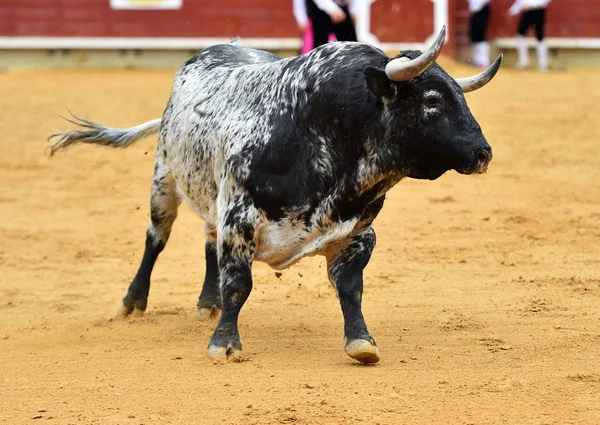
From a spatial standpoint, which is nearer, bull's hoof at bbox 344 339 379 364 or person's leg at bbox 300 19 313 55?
bull's hoof at bbox 344 339 379 364

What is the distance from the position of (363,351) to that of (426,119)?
2.81 feet

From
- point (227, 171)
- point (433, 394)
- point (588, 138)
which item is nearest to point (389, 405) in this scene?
point (433, 394)

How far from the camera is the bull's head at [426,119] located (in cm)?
413

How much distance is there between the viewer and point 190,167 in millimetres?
5121

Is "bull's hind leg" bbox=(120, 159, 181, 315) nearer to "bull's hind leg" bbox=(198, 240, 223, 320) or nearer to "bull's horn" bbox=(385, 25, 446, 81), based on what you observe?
"bull's hind leg" bbox=(198, 240, 223, 320)

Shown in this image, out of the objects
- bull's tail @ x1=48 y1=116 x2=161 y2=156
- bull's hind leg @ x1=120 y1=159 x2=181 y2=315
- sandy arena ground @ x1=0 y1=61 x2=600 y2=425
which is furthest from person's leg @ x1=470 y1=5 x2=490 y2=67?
bull's hind leg @ x1=120 y1=159 x2=181 y2=315

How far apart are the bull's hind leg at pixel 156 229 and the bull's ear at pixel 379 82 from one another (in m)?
1.60

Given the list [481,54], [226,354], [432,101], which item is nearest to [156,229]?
[226,354]

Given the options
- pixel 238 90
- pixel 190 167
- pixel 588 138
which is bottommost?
pixel 588 138

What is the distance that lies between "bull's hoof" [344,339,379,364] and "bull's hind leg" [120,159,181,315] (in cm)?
157

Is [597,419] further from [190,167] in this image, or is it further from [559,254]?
[559,254]

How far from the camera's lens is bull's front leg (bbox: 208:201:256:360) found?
4512 mm

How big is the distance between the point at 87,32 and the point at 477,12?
4956 mm

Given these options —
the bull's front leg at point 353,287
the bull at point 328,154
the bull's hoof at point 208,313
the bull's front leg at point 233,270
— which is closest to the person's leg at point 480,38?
the bull's hoof at point 208,313
